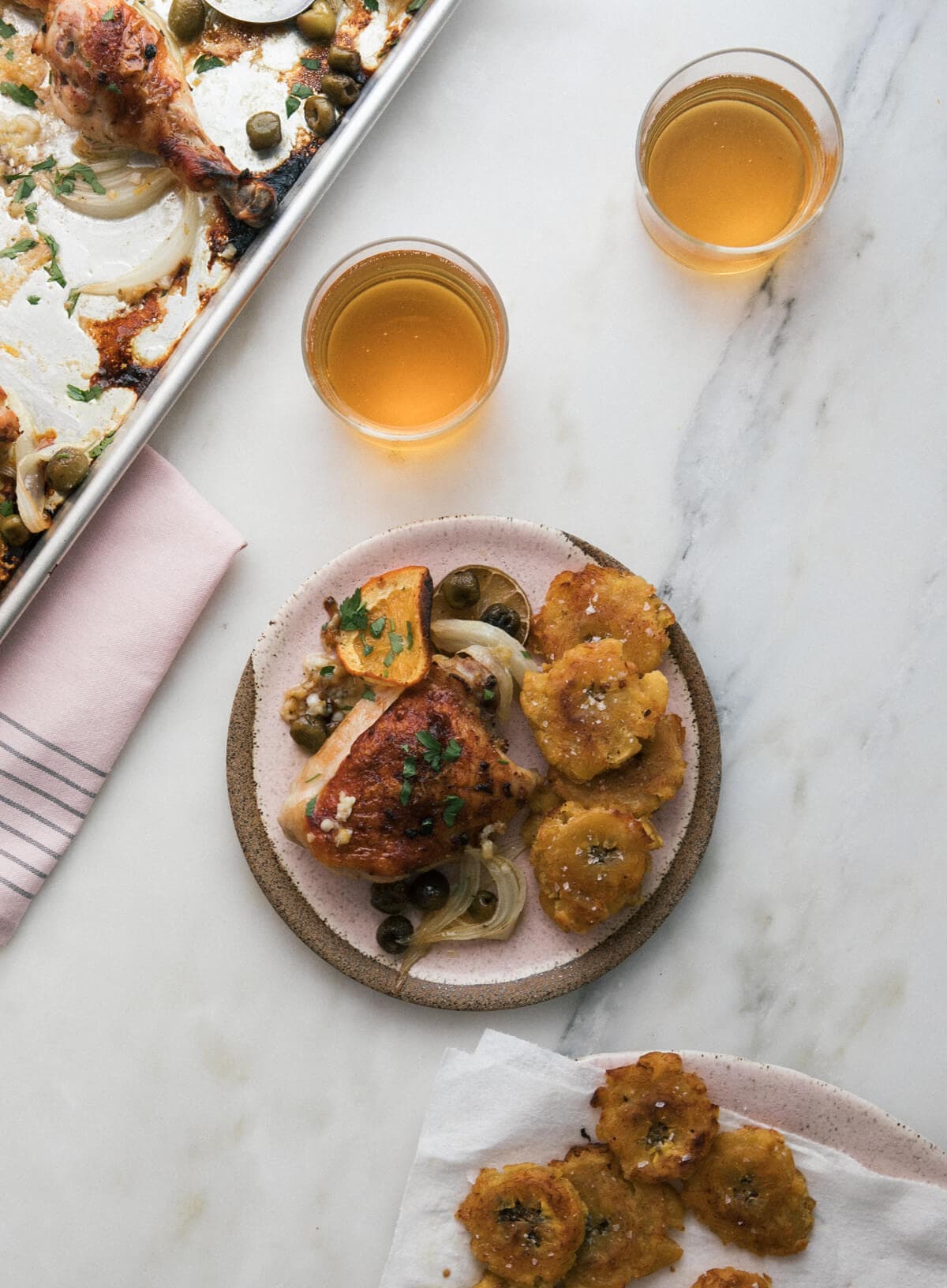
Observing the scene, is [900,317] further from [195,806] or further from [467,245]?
[195,806]

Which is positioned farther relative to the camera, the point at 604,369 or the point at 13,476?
the point at 604,369

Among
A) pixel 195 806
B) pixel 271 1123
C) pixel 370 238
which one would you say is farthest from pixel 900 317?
pixel 271 1123

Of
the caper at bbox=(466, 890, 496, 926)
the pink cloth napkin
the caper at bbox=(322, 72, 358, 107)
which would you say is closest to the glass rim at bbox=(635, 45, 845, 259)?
the caper at bbox=(322, 72, 358, 107)

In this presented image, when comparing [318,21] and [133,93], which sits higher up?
[318,21]

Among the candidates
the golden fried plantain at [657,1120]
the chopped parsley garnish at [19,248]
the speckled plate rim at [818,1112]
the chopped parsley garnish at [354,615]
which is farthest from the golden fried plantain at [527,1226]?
the chopped parsley garnish at [19,248]

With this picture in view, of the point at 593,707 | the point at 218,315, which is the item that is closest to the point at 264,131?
the point at 218,315

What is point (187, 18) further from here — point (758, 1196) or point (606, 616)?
point (758, 1196)
